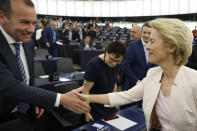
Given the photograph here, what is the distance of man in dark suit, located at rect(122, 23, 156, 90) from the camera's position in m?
3.01

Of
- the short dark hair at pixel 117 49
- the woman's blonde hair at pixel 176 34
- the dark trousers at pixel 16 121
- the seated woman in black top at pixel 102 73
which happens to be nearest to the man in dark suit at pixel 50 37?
the seated woman in black top at pixel 102 73

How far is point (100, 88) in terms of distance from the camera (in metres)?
2.28

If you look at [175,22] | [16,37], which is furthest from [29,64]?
[175,22]

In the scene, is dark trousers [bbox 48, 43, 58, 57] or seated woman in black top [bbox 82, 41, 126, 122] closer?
seated woman in black top [bbox 82, 41, 126, 122]

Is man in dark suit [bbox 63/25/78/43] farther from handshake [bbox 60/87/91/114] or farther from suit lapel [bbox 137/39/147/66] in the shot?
handshake [bbox 60/87/91/114]

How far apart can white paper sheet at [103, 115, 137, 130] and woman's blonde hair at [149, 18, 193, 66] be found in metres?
0.93

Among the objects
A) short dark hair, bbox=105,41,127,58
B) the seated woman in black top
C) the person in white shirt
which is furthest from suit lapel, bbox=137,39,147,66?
the person in white shirt

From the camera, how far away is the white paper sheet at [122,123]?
75.9 inches

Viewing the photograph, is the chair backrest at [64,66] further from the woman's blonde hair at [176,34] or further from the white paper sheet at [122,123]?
the woman's blonde hair at [176,34]

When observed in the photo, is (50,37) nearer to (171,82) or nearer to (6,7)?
(6,7)

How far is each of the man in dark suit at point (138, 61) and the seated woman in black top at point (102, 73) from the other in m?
0.76

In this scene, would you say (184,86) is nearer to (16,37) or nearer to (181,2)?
(16,37)

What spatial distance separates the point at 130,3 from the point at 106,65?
1786cm

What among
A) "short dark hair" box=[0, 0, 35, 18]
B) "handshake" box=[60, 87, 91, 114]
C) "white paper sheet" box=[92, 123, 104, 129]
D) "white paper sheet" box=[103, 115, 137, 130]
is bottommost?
"white paper sheet" box=[103, 115, 137, 130]
